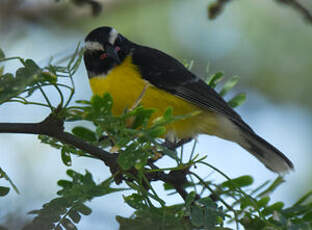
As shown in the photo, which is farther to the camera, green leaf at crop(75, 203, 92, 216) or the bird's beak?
the bird's beak

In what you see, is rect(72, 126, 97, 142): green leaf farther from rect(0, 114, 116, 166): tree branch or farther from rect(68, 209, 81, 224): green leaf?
rect(68, 209, 81, 224): green leaf

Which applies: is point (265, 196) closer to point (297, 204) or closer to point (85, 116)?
point (297, 204)

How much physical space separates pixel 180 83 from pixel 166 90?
0.61ft

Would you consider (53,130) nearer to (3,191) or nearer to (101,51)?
(3,191)

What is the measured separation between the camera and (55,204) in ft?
7.35

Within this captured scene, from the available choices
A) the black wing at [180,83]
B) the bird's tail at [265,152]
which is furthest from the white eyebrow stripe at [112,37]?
the bird's tail at [265,152]

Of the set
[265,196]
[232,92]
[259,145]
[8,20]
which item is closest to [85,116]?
[265,196]

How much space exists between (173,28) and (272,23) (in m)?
1.28

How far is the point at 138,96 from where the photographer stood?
13.0ft

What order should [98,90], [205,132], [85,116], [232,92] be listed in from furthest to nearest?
1. [232,92]
2. [205,132]
3. [98,90]
4. [85,116]

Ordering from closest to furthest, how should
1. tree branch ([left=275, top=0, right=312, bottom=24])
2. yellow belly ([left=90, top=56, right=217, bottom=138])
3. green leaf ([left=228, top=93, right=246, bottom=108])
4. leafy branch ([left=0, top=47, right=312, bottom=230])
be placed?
leafy branch ([left=0, top=47, right=312, bottom=230])
tree branch ([left=275, top=0, right=312, bottom=24])
green leaf ([left=228, top=93, right=246, bottom=108])
yellow belly ([left=90, top=56, right=217, bottom=138])

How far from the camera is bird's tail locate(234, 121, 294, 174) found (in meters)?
4.36

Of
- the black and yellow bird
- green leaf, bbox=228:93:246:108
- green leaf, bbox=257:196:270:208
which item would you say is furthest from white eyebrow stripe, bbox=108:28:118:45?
green leaf, bbox=257:196:270:208

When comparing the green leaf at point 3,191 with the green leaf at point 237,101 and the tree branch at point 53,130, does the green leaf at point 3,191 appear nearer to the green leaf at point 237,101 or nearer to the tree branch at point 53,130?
the tree branch at point 53,130
